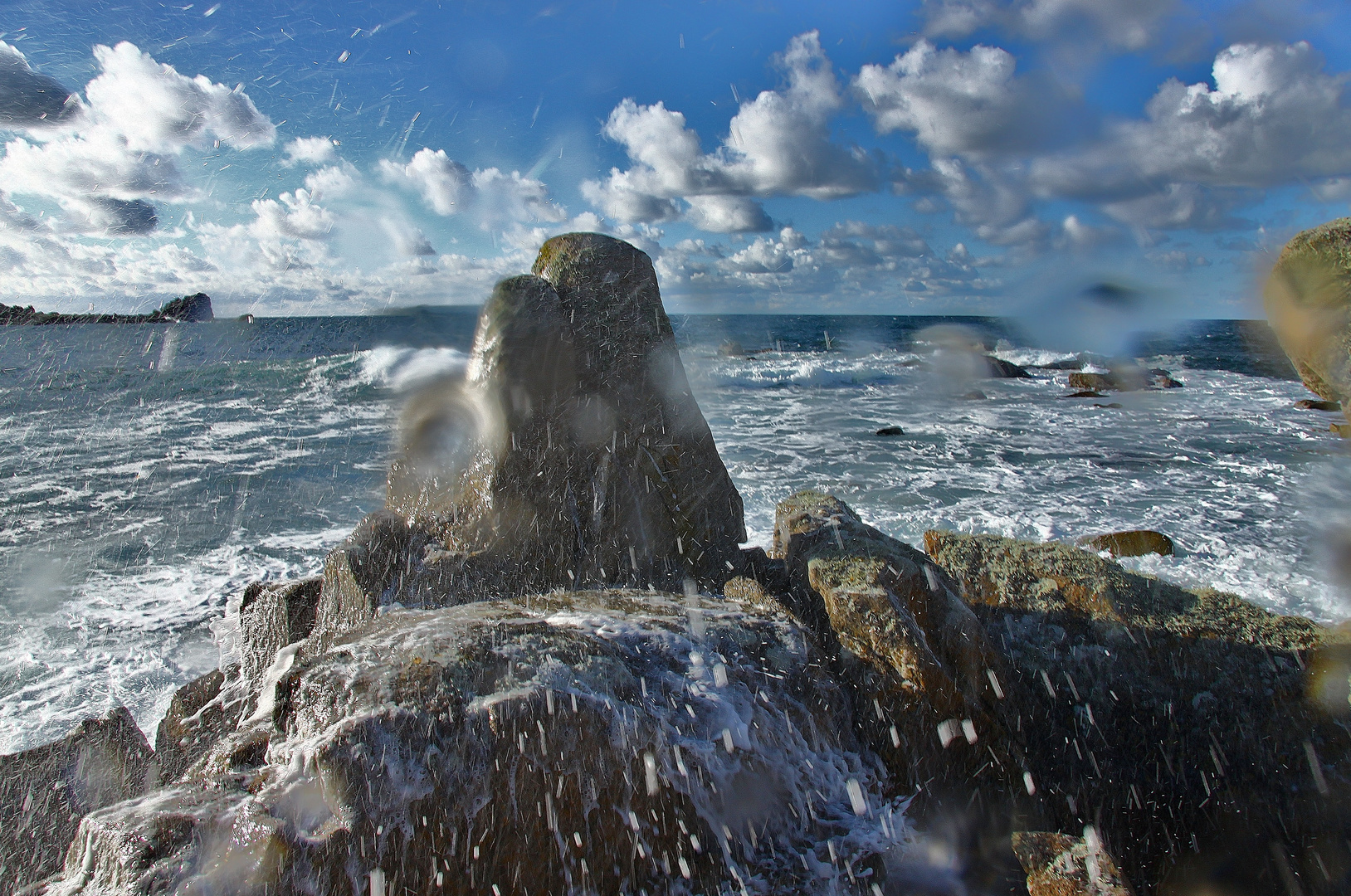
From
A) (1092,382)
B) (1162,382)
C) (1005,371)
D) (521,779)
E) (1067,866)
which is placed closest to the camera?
(521,779)

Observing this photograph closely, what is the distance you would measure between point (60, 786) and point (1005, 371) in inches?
1209

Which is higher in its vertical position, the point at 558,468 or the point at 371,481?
the point at 558,468

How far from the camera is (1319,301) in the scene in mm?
1847

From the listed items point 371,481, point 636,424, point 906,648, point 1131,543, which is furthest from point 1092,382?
point 906,648

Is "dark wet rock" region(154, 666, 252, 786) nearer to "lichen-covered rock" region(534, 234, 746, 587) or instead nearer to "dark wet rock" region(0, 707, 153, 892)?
"dark wet rock" region(0, 707, 153, 892)

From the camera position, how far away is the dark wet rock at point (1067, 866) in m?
2.25

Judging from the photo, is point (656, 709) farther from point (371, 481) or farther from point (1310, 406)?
point (1310, 406)

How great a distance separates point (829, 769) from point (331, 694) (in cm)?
189

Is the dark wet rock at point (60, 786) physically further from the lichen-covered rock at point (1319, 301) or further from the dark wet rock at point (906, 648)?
the lichen-covered rock at point (1319, 301)

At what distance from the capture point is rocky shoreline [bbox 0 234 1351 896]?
2100 mm

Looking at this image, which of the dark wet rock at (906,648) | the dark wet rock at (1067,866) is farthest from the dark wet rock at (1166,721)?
the dark wet rock at (1067,866)

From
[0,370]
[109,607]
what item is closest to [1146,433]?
[109,607]

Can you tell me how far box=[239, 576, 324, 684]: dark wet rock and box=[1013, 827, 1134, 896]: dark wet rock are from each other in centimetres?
408

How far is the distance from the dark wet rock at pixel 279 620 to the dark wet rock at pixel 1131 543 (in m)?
7.17
